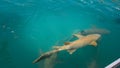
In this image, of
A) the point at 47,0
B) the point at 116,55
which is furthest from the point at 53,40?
the point at 47,0

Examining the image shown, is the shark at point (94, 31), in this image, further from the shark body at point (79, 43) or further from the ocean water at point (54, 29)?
the shark body at point (79, 43)

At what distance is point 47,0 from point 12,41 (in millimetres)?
2661

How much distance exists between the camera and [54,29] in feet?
23.4

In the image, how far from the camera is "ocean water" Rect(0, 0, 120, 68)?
19.5 ft

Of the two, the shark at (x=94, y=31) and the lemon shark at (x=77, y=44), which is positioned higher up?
the lemon shark at (x=77, y=44)

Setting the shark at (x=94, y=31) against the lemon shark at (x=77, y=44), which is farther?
the shark at (x=94, y=31)

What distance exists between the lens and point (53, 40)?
664 centimetres

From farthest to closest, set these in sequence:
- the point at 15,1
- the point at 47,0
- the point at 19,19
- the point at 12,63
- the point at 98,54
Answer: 1. the point at 47,0
2. the point at 15,1
3. the point at 19,19
4. the point at 98,54
5. the point at 12,63

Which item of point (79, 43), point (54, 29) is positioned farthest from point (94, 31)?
point (79, 43)

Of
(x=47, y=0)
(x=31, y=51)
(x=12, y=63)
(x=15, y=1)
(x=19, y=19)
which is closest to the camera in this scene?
(x=12, y=63)

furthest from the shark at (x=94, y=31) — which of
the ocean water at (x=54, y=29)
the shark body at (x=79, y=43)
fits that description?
the shark body at (x=79, y=43)

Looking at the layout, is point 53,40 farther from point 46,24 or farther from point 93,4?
point 93,4

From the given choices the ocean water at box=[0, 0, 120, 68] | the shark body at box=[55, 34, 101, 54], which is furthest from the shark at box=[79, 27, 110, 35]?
the shark body at box=[55, 34, 101, 54]

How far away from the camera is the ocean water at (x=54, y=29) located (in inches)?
235
